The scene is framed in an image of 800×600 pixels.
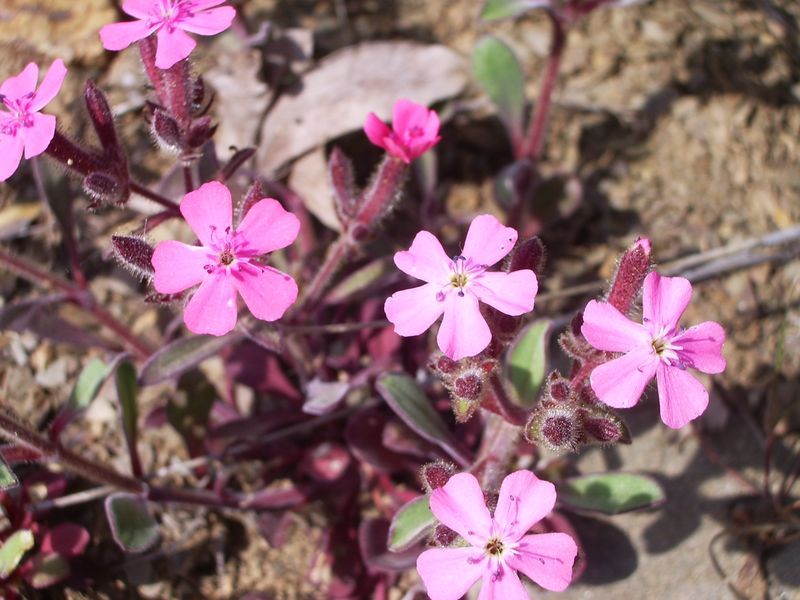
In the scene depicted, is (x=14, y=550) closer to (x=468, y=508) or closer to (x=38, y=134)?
(x=38, y=134)

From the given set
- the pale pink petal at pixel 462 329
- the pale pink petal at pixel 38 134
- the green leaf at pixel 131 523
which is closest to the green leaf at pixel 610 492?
the pale pink petal at pixel 462 329

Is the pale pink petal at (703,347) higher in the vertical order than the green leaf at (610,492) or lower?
higher

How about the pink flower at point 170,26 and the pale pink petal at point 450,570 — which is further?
the pink flower at point 170,26

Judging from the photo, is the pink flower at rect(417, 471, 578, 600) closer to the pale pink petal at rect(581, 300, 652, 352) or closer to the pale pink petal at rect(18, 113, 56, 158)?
the pale pink petal at rect(581, 300, 652, 352)

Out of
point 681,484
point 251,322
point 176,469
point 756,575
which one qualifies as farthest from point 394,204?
point 756,575

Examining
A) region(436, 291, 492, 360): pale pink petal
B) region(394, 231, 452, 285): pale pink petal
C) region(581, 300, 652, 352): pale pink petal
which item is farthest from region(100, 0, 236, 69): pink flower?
region(581, 300, 652, 352): pale pink petal

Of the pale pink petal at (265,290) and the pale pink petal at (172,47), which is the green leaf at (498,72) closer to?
the pale pink petal at (172,47)

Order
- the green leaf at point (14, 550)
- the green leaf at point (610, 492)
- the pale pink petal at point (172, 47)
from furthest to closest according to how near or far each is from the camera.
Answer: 1. the green leaf at point (610, 492)
2. the green leaf at point (14, 550)
3. the pale pink petal at point (172, 47)

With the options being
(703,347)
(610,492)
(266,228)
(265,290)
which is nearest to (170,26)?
(266,228)

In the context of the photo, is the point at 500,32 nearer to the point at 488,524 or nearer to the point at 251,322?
the point at 251,322
